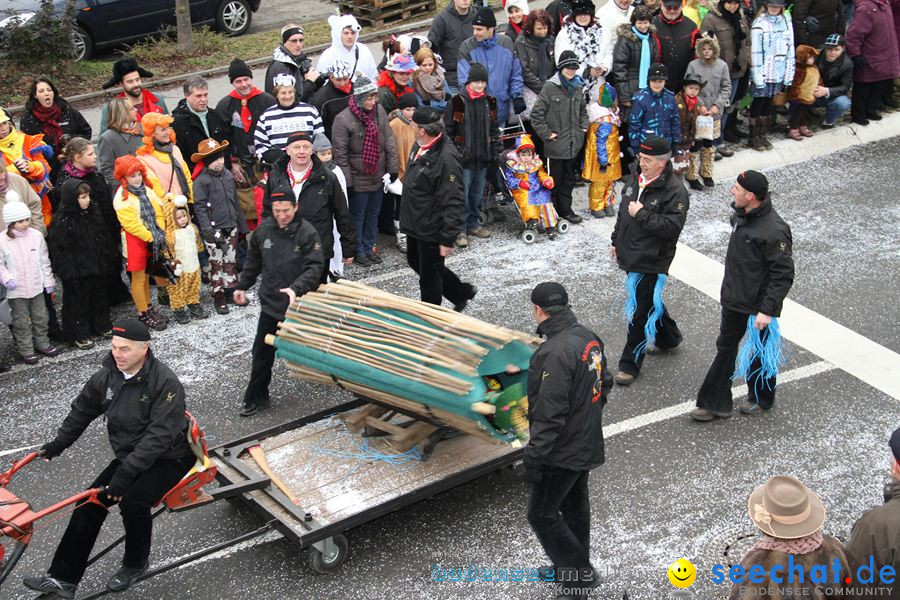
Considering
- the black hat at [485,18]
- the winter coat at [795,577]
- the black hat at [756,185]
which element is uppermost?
the black hat at [485,18]

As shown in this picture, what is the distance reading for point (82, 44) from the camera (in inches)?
618

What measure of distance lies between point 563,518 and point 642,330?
2594 millimetres

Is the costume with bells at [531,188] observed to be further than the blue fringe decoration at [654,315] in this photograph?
Yes

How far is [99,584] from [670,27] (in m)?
9.22

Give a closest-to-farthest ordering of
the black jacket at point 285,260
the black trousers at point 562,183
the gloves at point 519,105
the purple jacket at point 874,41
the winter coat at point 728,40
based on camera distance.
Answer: the black jacket at point 285,260, the black trousers at point 562,183, the gloves at point 519,105, the winter coat at point 728,40, the purple jacket at point 874,41

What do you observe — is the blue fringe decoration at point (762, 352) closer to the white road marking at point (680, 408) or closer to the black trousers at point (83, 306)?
the white road marking at point (680, 408)

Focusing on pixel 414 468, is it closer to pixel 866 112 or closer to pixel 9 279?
pixel 9 279

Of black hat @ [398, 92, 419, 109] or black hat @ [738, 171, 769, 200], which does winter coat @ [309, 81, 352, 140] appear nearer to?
black hat @ [398, 92, 419, 109]

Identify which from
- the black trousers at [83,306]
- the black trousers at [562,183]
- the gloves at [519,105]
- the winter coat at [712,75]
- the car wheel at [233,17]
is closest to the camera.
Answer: the black trousers at [83,306]

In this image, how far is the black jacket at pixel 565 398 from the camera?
5.71 m

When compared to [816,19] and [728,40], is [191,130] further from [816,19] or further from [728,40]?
[816,19]

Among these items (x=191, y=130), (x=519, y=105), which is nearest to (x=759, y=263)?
(x=519, y=105)

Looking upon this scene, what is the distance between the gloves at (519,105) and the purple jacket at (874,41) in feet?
15.9

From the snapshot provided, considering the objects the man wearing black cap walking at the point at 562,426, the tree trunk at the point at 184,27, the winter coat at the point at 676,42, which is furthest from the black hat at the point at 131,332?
the tree trunk at the point at 184,27
